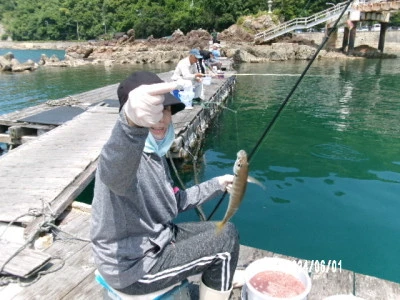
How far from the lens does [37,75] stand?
35.7 meters

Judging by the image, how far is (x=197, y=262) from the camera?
8.61ft

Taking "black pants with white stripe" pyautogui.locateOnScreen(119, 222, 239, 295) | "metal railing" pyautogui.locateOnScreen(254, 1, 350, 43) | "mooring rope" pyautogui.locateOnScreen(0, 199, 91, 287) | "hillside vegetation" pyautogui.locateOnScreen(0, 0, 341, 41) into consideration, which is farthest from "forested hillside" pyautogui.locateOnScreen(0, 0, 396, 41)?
"black pants with white stripe" pyautogui.locateOnScreen(119, 222, 239, 295)

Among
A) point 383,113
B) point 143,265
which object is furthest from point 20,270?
point 383,113

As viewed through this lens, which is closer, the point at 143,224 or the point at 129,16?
the point at 143,224

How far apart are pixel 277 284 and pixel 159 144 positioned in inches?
66.7

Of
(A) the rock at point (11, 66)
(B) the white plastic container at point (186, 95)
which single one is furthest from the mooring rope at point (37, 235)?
(A) the rock at point (11, 66)

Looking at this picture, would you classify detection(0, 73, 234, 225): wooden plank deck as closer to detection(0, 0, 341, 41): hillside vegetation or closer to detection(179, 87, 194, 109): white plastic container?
detection(179, 87, 194, 109): white plastic container

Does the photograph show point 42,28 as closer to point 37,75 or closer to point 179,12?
point 179,12

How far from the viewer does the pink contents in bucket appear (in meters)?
2.92

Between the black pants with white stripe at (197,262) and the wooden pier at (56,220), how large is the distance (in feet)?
2.59

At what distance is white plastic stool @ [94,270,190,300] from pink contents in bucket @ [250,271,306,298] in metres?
0.66

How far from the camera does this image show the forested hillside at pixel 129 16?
197 ft

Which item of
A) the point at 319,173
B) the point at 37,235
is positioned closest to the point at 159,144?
the point at 37,235

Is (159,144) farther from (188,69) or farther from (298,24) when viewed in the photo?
(298,24)
